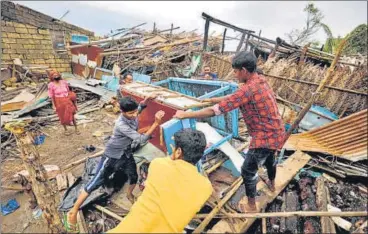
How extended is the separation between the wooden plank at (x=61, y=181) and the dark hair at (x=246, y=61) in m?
3.57

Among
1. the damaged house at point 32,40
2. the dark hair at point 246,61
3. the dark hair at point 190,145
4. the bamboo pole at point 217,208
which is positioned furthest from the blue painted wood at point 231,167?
the damaged house at point 32,40

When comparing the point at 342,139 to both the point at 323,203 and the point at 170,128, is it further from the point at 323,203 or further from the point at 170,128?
the point at 170,128

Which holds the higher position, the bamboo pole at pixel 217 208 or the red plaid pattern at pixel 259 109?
the red plaid pattern at pixel 259 109

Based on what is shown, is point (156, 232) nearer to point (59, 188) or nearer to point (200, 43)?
point (59, 188)

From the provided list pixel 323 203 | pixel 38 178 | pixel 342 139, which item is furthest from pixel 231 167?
pixel 38 178

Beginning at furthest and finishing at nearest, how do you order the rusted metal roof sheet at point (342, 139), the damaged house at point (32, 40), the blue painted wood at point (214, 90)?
1. the damaged house at point (32, 40)
2. the blue painted wood at point (214, 90)
3. the rusted metal roof sheet at point (342, 139)

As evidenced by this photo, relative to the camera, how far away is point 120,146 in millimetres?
3332

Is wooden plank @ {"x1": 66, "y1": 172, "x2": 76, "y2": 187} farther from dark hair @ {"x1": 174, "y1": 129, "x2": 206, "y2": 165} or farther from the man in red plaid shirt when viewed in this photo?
dark hair @ {"x1": 174, "y1": 129, "x2": 206, "y2": 165}

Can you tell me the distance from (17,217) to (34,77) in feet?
29.3

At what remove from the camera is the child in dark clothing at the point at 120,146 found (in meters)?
3.12

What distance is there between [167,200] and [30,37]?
12471 millimetres

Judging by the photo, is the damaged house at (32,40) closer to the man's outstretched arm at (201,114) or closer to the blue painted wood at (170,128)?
the blue painted wood at (170,128)

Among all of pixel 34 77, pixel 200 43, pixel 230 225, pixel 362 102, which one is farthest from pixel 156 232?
pixel 200 43

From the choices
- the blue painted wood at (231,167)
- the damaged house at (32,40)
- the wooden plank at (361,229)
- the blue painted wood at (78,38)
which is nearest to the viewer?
the wooden plank at (361,229)
